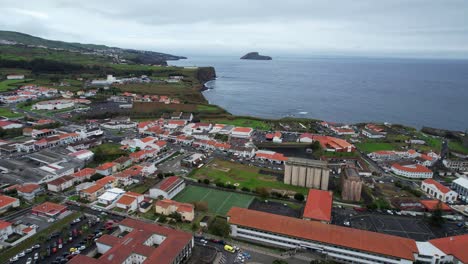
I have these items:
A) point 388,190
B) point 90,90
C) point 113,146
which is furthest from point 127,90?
point 388,190

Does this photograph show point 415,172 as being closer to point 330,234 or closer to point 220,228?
point 330,234

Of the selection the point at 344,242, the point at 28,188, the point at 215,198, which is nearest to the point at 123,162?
the point at 28,188

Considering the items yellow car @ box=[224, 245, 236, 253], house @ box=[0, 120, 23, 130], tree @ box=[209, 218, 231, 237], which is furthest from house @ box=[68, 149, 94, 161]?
yellow car @ box=[224, 245, 236, 253]

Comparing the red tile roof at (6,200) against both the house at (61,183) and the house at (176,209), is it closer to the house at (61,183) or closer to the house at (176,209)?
the house at (61,183)

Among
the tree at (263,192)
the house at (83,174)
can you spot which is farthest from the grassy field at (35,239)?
the tree at (263,192)

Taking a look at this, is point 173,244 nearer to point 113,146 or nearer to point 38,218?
point 38,218

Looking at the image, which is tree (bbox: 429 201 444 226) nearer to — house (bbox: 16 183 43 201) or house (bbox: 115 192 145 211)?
house (bbox: 115 192 145 211)
